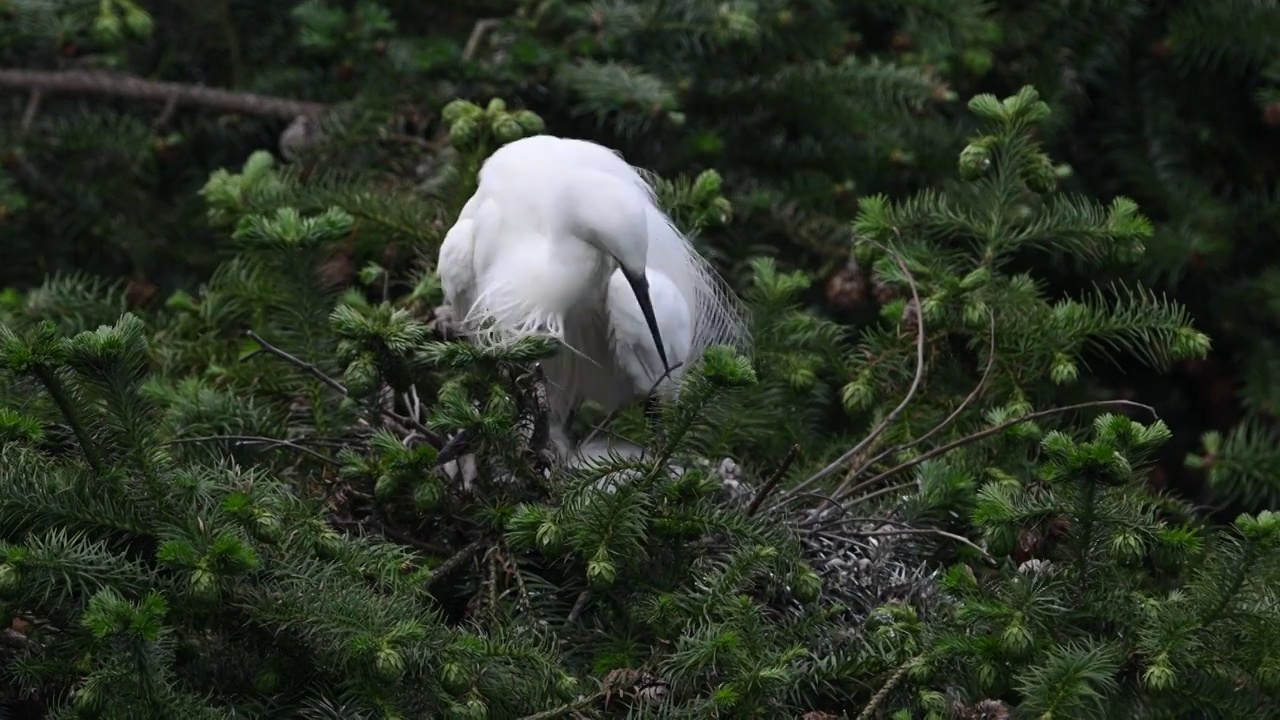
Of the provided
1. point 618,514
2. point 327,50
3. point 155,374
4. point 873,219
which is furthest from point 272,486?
point 327,50

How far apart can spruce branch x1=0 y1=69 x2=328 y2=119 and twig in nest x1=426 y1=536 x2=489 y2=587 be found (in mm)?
1290

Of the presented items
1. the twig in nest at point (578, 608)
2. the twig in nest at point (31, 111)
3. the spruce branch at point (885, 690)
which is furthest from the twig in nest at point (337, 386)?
the twig in nest at point (31, 111)

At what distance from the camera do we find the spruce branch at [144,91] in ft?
9.66

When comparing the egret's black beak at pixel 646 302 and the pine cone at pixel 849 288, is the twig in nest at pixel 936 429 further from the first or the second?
the pine cone at pixel 849 288

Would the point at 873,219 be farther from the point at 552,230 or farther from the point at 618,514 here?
the point at 618,514

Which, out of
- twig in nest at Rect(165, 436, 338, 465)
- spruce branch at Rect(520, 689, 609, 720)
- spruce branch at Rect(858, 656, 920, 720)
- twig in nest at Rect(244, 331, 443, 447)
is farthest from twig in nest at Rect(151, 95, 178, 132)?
spruce branch at Rect(858, 656, 920, 720)

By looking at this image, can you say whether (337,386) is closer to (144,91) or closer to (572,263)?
(572,263)

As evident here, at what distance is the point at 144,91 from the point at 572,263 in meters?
1.27

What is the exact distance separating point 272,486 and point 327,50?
1.27 meters

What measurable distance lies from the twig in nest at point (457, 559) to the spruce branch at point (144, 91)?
1.29 meters

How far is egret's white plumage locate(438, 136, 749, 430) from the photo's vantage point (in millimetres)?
2107

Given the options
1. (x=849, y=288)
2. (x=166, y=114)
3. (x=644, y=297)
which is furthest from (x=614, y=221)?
Result: (x=166, y=114)

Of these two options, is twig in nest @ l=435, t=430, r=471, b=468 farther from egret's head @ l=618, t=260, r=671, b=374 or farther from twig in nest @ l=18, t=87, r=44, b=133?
twig in nest @ l=18, t=87, r=44, b=133

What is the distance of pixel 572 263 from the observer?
215 centimetres
